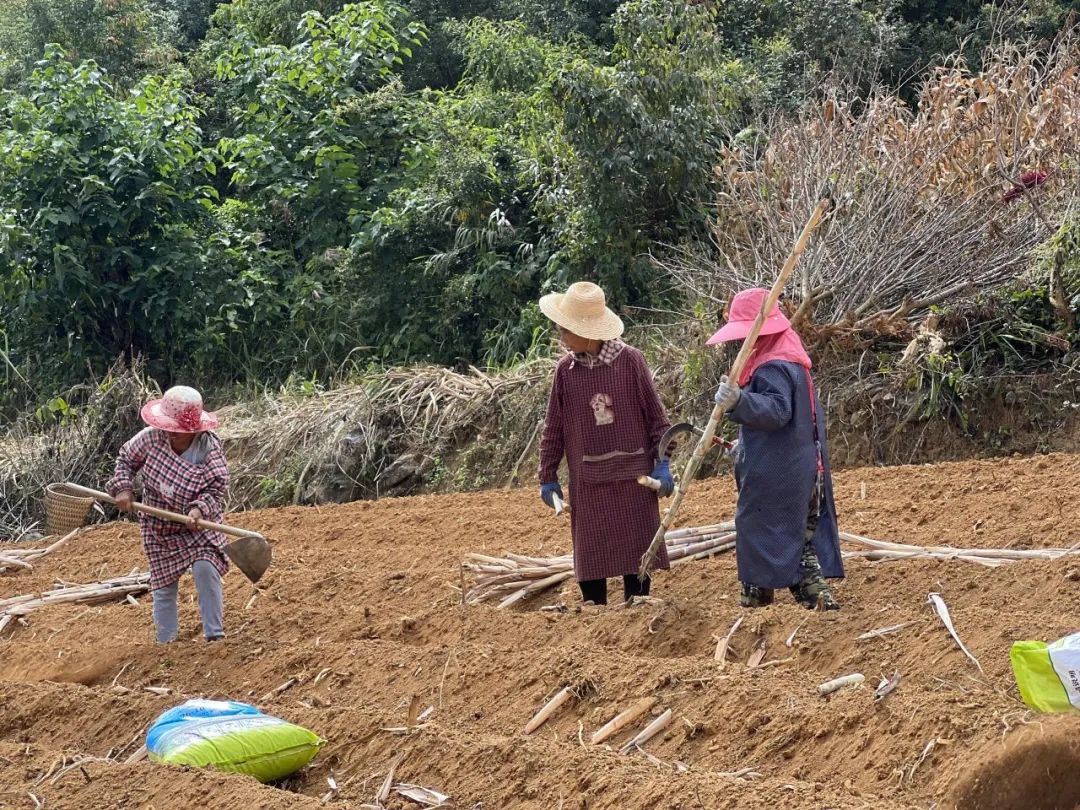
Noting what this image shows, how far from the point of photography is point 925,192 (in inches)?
431

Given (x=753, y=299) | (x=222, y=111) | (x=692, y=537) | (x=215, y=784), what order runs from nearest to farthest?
(x=215, y=784), (x=753, y=299), (x=692, y=537), (x=222, y=111)

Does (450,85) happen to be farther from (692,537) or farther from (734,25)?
(692,537)

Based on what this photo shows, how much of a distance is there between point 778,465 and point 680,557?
193 cm

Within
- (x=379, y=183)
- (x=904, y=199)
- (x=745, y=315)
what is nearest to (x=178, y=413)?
(x=745, y=315)

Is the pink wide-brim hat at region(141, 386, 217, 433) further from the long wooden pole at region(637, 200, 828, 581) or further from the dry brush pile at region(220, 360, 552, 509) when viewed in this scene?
the dry brush pile at region(220, 360, 552, 509)

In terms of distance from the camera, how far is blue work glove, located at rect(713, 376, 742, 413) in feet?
16.8

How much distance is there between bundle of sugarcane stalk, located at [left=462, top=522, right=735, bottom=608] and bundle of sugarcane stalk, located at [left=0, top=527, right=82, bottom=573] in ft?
14.9

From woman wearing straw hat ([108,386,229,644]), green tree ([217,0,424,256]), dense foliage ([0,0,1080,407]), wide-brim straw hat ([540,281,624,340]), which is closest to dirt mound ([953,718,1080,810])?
wide-brim straw hat ([540,281,624,340])

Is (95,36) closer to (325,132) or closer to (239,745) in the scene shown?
(325,132)

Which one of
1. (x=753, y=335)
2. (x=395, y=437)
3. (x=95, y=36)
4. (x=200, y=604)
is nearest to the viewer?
(x=753, y=335)

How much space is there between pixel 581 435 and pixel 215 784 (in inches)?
92.0

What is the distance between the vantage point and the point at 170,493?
6.53 metres

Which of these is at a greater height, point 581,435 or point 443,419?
point 581,435

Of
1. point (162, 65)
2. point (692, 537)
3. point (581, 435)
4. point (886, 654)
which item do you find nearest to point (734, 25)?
point (162, 65)
